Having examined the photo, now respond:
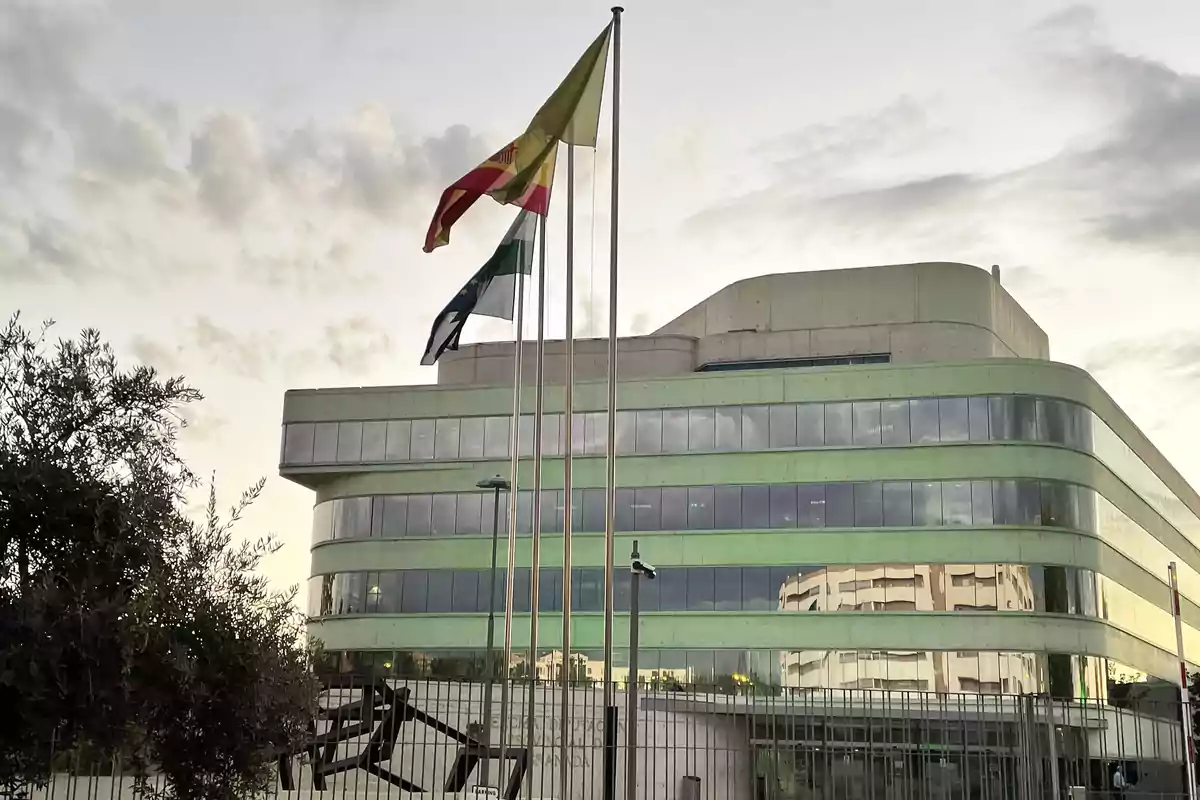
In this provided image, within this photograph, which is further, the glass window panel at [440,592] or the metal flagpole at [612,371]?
the glass window panel at [440,592]

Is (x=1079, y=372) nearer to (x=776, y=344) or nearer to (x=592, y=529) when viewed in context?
(x=776, y=344)

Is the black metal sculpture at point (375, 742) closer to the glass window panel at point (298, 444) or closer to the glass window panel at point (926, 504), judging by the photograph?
the glass window panel at point (926, 504)

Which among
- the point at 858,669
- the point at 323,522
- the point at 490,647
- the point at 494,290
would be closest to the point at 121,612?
the point at 494,290

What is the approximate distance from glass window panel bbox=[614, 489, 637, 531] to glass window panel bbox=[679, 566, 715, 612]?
3.44 meters

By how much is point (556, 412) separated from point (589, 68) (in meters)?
42.8

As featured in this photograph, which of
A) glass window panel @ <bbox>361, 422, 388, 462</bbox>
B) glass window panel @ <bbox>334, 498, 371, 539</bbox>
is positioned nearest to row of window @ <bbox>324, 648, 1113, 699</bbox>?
glass window panel @ <bbox>334, 498, 371, 539</bbox>

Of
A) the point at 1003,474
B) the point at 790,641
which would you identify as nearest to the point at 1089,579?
the point at 1003,474

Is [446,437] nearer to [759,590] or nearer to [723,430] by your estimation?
[723,430]

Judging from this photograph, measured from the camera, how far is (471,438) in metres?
64.9

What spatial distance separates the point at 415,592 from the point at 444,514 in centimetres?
386

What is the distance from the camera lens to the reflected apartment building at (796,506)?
56.9 m

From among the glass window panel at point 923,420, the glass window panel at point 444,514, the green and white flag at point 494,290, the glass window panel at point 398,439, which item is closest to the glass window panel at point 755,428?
the glass window panel at point 923,420

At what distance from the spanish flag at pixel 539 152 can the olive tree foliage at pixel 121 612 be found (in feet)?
29.0

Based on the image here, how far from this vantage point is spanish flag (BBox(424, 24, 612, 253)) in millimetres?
21625
